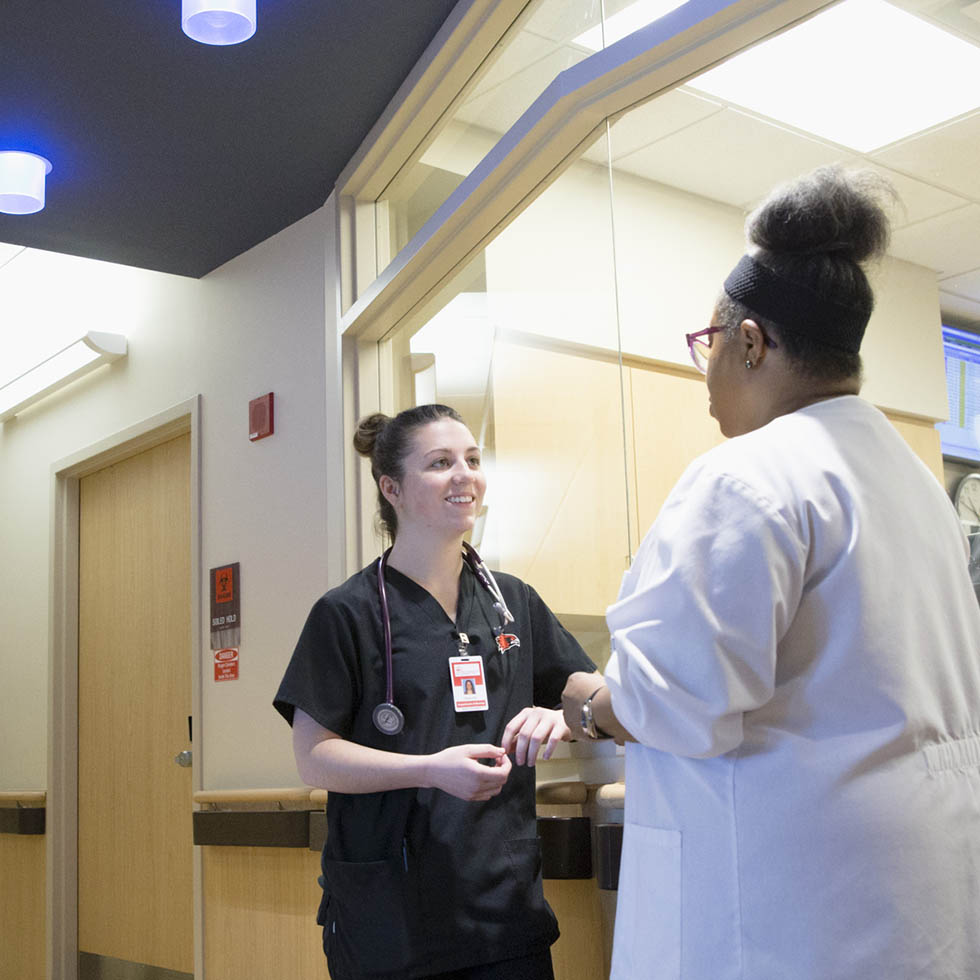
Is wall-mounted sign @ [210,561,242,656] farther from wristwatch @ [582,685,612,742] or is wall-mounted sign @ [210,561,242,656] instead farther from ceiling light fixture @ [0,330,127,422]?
wristwatch @ [582,685,612,742]

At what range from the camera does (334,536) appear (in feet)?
11.7

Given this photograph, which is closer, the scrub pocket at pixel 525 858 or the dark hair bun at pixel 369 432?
the scrub pocket at pixel 525 858

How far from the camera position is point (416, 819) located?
5.74 feet

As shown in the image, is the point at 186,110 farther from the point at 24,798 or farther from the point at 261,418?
the point at 24,798

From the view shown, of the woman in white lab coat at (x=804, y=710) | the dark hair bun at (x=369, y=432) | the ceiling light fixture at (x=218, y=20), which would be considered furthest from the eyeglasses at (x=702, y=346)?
the ceiling light fixture at (x=218, y=20)

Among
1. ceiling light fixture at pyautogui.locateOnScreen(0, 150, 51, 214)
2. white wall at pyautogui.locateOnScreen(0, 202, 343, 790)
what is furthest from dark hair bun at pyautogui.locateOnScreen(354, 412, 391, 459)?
ceiling light fixture at pyautogui.locateOnScreen(0, 150, 51, 214)

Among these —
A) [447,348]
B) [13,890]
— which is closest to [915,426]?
[447,348]

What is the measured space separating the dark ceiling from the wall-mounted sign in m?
1.21

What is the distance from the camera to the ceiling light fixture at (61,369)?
4.78 meters

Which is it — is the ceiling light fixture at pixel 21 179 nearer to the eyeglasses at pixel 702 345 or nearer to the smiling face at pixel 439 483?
the smiling face at pixel 439 483

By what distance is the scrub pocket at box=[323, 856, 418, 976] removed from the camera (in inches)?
65.8

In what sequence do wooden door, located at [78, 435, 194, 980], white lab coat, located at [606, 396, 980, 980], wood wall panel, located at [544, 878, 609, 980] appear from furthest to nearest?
wooden door, located at [78, 435, 194, 980]
wood wall panel, located at [544, 878, 609, 980]
white lab coat, located at [606, 396, 980, 980]

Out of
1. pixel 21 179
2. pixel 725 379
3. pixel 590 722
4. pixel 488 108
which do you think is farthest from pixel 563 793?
pixel 21 179

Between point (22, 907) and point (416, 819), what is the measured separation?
4136 millimetres
